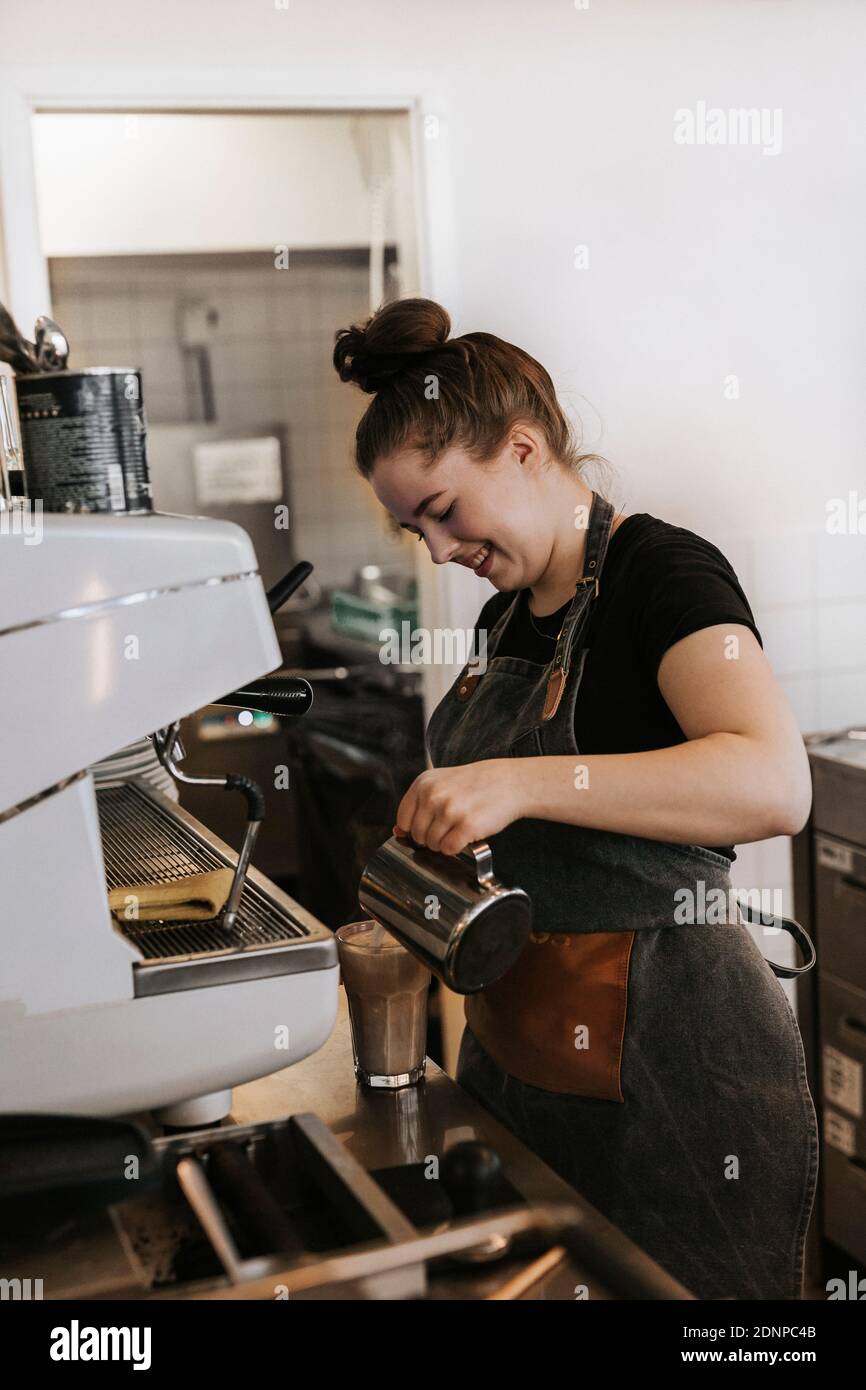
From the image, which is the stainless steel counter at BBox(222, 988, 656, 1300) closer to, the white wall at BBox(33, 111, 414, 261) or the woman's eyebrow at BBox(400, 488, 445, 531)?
the woman's eyebrow at BBox(400, 488, 445, 531)

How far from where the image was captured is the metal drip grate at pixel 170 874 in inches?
39.6

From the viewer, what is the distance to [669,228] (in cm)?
254

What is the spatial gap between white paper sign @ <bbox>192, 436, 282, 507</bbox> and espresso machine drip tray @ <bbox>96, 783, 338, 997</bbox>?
3.71m

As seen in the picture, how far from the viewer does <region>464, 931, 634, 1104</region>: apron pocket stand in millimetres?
1256

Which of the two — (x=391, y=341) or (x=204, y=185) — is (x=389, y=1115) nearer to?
(x=391, y=341)

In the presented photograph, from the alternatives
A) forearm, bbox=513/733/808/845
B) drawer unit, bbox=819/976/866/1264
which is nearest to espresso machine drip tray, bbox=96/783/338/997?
forearm, bbox=513/733/808/845

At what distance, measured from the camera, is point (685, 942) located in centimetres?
128

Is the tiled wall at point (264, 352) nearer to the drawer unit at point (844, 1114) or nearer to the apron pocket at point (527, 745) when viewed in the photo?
the drawer unit at point (844, 1114)

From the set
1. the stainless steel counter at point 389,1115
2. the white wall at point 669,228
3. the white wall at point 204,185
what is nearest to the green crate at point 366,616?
the white wall at point 204,185

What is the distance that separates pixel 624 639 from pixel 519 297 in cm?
140

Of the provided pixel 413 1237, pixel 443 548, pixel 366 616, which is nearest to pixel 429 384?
pixel 443 548

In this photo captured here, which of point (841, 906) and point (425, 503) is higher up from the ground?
point (425, 503)

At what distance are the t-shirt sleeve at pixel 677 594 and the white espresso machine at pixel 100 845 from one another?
424 mm

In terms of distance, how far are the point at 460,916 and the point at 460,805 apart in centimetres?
11
